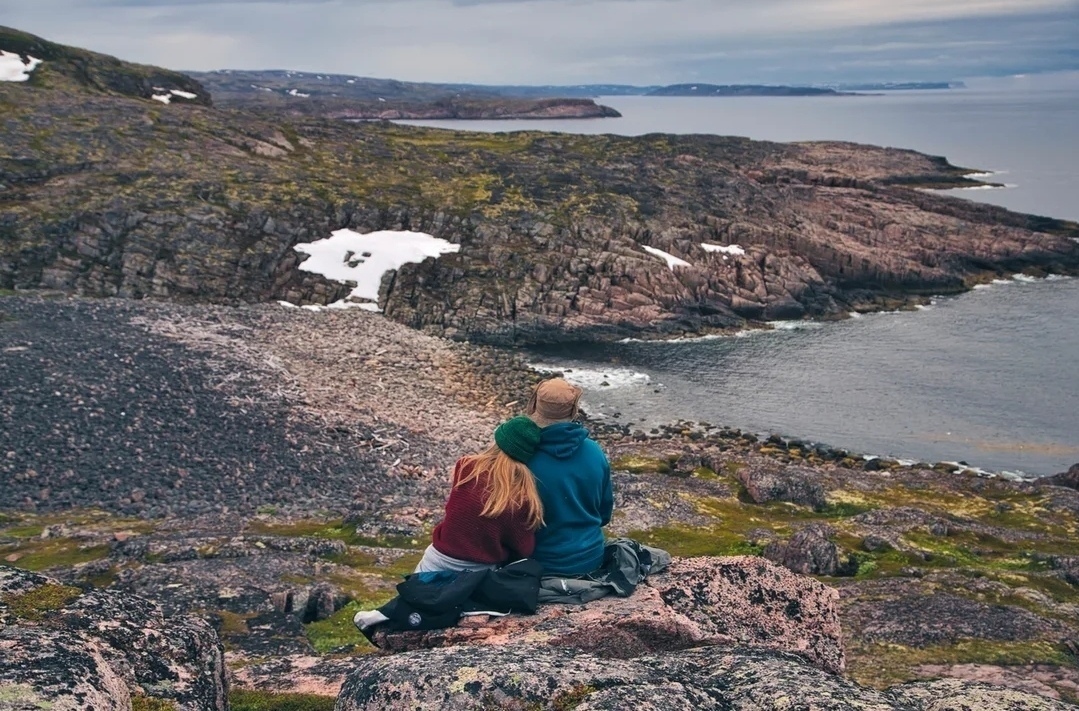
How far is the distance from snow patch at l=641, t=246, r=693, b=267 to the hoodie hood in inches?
2853

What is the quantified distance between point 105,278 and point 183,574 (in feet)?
179

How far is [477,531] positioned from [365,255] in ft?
231

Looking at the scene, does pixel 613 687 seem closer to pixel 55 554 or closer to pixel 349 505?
pixel 55 554

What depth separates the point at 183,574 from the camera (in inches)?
902

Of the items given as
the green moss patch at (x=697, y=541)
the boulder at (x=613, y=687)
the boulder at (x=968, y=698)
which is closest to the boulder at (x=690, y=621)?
the boulder at (x=613, y=687)

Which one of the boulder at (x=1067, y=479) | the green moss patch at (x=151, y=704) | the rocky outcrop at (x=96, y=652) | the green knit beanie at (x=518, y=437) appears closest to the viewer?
the rocky outcrop at (x=96, y=652)

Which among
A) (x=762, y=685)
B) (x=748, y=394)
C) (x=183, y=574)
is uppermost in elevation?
(x=762, y=685)

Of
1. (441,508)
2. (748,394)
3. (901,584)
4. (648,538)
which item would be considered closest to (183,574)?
(441,508)

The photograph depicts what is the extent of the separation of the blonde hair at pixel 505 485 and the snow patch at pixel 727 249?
3072 inches

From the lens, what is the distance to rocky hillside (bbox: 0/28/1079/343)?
7369 cm

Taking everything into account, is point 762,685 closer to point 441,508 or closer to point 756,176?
point 441,508

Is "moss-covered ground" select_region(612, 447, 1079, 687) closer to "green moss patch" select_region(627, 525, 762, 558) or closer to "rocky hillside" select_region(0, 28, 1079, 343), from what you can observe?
"green moss patch" select_region(627, 525, 762, 558)

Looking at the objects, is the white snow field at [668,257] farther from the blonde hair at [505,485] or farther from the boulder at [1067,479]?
the blonde hair at [505,485]

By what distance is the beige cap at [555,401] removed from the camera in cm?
1138
